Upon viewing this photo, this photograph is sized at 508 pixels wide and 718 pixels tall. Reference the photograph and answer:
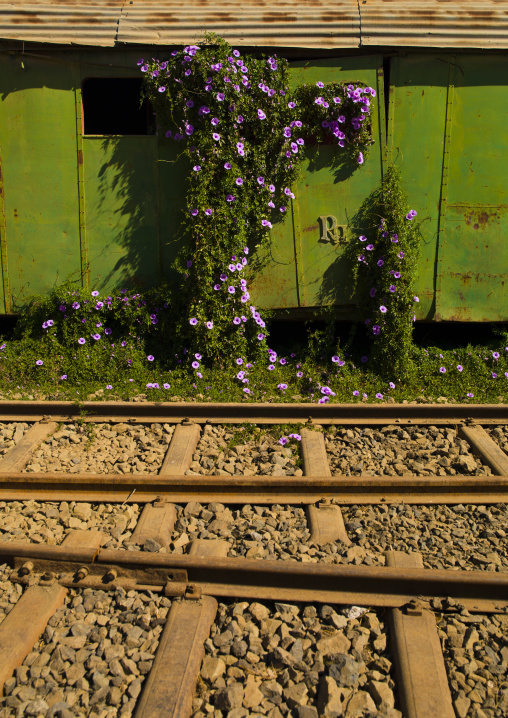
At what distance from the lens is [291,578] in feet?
10.3

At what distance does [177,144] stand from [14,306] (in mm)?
2567

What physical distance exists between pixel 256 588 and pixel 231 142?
15.5ft

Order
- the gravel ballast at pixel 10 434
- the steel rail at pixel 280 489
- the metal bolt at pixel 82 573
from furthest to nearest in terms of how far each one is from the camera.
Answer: the gravel ballast at pixel 10 434 → the steel rail at pixel 280 489 → the metal bolt at pixel 82 573

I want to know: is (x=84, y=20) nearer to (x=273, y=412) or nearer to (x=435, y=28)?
(x=435, y=28)

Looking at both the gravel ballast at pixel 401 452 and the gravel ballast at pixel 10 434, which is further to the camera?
the gravel ballast at pixel 10 434

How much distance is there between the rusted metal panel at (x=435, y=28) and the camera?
6.22m

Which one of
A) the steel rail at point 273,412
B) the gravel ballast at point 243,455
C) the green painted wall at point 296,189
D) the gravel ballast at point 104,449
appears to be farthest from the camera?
the green painted wall at point 296,189

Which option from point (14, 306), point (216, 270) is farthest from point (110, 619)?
point (14, 306)

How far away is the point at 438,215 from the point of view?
263 inches

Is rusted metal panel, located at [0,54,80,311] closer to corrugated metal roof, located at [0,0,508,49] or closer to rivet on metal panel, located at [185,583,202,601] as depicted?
corrugated metal roof, located at [0,0,508,49]

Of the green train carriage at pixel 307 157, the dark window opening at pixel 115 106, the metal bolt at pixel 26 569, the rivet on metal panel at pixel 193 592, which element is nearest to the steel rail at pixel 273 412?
the green train carriage at pixel 307 157

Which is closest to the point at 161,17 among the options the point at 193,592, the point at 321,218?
the point at 321,218

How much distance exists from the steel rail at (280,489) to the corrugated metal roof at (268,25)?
14.8ft

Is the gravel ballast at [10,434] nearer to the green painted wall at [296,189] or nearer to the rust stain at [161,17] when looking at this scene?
the green painted wall at [296,189]
